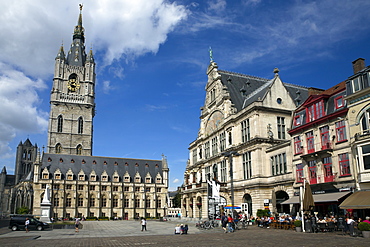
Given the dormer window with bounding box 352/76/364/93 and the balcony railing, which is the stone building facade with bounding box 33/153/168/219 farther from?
the dormer window with bounding box 352/76/364/93

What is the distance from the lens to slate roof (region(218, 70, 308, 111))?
52281 millimetres

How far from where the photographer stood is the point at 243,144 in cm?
4600

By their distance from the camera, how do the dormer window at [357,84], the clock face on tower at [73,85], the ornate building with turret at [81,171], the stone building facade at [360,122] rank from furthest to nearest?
the clock face on tower at [73,85], the ornate building with turret at [81,171], the dormer window at [357,84], the stone building facade at [360,122]

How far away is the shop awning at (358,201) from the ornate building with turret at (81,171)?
70.6 m

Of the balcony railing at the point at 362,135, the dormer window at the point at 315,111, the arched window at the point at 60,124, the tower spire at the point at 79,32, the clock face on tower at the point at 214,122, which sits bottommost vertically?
the balcony railing at the point at 362,135

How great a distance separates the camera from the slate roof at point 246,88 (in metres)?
52.3

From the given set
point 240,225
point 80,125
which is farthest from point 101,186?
point 240,225

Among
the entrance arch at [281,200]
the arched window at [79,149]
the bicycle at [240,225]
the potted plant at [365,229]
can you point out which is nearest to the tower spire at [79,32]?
the arched window at [79,149]

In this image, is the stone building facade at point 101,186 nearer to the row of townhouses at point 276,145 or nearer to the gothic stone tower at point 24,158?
the row of townhouses at point 276,145

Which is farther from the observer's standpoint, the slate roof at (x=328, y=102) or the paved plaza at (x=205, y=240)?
the slate roof at (x=328, y=102)

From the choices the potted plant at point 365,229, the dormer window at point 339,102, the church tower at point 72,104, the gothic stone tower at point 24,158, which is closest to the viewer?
the potted plant at point 365,229

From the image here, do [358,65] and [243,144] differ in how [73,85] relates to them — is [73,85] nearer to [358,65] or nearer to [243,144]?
[243,144]

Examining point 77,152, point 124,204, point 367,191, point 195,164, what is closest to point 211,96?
point 195,164

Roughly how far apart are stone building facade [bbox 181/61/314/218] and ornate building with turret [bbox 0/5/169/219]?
121 ft
